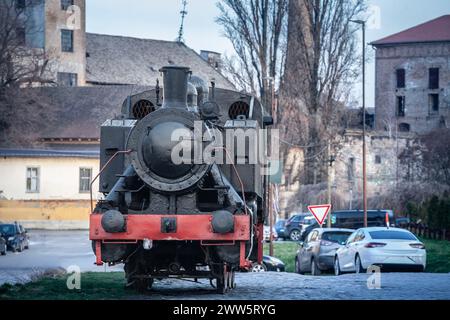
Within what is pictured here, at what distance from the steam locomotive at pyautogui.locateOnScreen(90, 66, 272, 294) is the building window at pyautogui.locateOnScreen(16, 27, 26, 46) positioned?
158ft

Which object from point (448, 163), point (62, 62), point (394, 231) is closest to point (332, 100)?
point (448, 163)

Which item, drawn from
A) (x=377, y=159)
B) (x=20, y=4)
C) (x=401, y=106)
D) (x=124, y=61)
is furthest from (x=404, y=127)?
(x=124, y=61)

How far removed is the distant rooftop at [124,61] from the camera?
90.8m

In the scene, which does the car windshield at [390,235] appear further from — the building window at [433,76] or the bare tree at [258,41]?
the building window at [433,76]

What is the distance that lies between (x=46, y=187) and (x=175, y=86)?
54623 millimetres

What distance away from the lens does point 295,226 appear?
6694 cm

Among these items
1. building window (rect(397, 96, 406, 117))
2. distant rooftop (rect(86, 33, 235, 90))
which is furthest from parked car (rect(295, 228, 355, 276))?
distant rooftop (rect(86, 33, 235, 90))

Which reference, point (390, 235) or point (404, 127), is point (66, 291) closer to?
point (390, 235)

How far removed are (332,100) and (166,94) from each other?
48876mm

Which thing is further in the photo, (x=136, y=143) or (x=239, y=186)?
(x=239, y=186)

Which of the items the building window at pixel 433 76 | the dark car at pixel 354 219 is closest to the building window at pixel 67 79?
the dark car at pixel 354 219

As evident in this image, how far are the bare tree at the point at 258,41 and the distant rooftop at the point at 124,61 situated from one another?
28535 millimetres

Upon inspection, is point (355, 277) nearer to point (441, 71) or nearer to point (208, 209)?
point (208, 209)

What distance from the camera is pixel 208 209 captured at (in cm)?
1758
